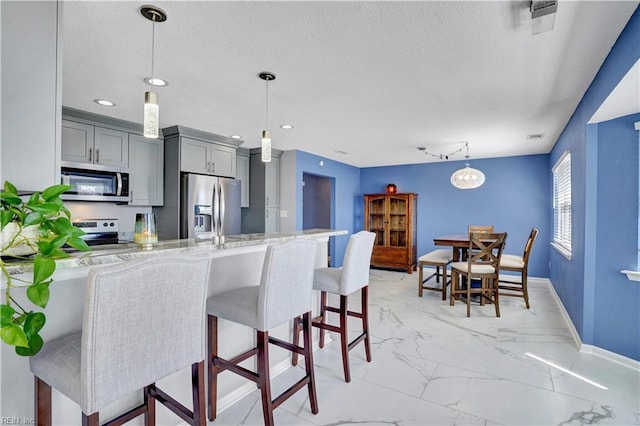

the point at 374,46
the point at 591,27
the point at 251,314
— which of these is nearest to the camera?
the point at 251,314

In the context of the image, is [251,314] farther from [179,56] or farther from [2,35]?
[179,56]

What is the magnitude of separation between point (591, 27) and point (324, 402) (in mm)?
2655

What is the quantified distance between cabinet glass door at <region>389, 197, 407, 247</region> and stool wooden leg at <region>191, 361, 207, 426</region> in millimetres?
5388

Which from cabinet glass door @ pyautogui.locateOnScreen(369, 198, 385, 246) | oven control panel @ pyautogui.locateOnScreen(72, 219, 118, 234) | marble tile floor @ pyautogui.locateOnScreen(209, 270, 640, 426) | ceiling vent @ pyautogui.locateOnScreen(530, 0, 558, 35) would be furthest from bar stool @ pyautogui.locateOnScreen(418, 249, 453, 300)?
oven control panel @ pyautogui.locateOnScreen(72, 219, 118, 234)

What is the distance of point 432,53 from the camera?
6.70ft

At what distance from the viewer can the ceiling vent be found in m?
1.52

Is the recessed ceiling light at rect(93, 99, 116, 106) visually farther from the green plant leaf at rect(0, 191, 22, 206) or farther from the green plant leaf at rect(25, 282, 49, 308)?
the green plant leaf at rect(25, 282, 49, 308)

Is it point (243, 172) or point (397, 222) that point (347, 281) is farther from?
point (397, 222)

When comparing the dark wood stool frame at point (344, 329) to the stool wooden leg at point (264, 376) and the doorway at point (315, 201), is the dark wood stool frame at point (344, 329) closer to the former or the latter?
the stool wooden leg at point (264, 376)

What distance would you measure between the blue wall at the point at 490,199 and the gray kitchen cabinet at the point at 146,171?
174 inches

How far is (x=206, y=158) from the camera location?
4.14 metres

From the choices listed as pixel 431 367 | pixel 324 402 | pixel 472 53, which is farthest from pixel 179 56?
pixel 431 367

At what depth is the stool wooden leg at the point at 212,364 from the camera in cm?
183

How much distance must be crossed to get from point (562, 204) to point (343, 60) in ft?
12.3
